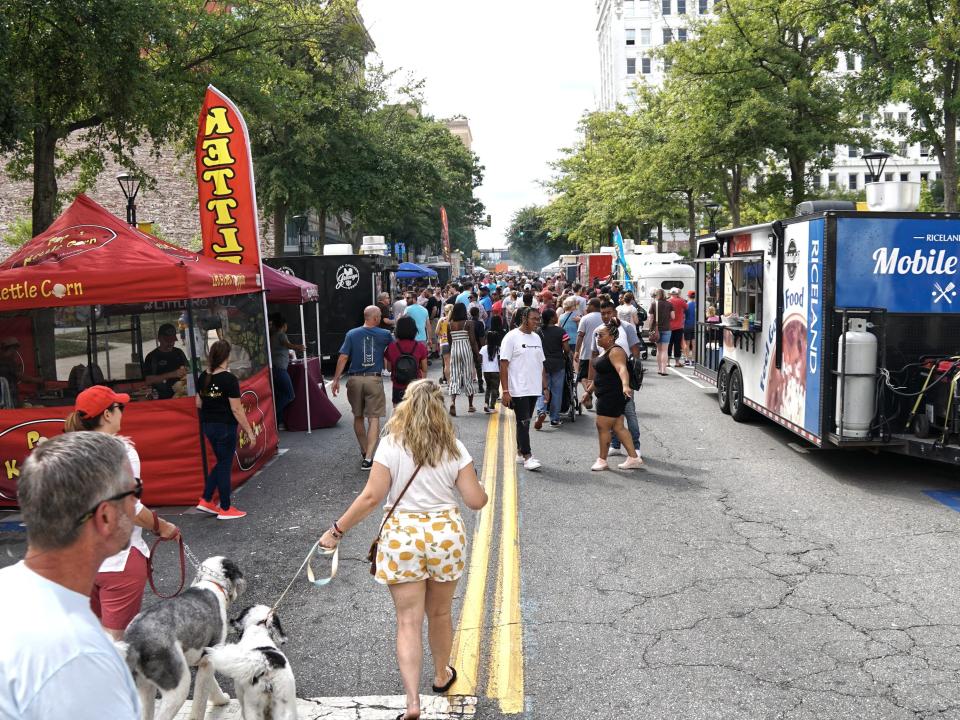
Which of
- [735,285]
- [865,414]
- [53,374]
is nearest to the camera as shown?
[865,414]

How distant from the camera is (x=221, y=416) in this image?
28.0 ft

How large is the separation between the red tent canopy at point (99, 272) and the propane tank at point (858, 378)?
6385mm

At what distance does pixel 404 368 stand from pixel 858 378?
479cm

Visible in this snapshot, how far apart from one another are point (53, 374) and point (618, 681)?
968 centimetres

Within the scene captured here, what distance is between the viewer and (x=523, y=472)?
33.3ft

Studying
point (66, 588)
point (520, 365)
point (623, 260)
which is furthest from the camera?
point (623, 260)

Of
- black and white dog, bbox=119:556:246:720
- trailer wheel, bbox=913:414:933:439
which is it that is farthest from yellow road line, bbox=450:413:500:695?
trailer wheel, bbox=913:414:933:439

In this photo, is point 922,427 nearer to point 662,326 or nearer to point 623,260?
point 662,326

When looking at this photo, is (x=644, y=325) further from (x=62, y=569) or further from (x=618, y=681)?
(x=62, y=569)

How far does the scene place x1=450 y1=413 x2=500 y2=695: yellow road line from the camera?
4.93m

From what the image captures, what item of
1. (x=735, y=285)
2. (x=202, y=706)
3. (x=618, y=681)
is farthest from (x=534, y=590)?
(x=735, y=285)

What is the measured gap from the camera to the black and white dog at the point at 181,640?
3887mm

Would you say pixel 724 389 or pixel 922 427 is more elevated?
pixel 922 427

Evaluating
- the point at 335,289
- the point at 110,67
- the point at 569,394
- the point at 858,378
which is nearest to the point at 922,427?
the point at 858,378
